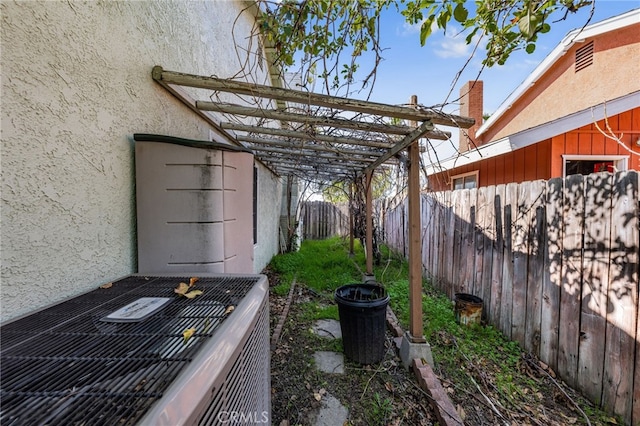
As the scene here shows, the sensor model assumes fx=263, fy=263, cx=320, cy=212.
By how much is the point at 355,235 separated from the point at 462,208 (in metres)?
4.19

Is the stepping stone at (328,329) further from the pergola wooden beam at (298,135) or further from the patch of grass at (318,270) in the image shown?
the pergola wooden beam at (298,135)

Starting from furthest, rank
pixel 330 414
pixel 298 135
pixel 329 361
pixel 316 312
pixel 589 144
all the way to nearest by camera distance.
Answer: pixel 589 144 < pixel 316 312 < pixel 298 135 < pixel 329 361 < pixel 330 414

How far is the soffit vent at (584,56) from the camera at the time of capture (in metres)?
6.73

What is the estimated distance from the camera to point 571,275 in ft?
8.64

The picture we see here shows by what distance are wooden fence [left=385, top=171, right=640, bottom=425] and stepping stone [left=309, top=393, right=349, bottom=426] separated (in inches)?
89.6

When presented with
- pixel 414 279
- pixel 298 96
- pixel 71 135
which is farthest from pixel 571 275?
pixel 71 135

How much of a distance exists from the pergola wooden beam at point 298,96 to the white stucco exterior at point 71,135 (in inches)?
9.1

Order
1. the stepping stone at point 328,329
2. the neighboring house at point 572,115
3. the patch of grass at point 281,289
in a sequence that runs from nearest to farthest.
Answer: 1. the stepping stone at point 328,329
2. the neighboring house at point 572,115
3. the patch of grass at point 281,289

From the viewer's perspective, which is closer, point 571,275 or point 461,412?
point 461,412

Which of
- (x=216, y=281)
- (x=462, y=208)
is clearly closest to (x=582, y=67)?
(x=462, y=208)

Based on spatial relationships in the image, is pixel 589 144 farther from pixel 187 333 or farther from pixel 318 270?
pixel 187 333

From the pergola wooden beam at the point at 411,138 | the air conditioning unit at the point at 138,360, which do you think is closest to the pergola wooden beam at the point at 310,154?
the pergola wooden beam at the point at 411,138

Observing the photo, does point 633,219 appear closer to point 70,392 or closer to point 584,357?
point 584,357
